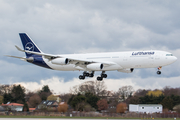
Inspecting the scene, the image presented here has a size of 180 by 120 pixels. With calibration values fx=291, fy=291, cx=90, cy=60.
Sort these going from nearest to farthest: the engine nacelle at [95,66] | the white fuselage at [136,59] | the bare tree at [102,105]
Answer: the white fuselage at [136,59] < the engine nacelle at [95,66] < the bare tree at [102,105]

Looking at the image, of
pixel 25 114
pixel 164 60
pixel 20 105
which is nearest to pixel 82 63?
pixel 164 60

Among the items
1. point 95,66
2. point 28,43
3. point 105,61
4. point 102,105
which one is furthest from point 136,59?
point 102,105

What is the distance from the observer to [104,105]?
108 meters

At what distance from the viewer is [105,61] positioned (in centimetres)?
6322

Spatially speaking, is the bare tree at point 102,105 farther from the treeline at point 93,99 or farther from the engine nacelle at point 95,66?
the engine nacelle at point 95,66

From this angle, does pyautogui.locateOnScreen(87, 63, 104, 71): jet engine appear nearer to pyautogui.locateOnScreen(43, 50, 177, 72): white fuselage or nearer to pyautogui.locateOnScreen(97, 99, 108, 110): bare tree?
pyautogui.locateOnScreen(43, 50, 177, 72): white fuselage

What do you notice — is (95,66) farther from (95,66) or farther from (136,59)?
(136,59)

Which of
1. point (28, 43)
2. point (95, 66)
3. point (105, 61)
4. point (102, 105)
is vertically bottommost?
point (102, 105)

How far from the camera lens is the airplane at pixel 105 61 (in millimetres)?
58781

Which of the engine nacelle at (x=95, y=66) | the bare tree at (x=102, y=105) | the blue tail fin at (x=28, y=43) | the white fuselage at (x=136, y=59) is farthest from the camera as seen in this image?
the bare tree at (x=102, y=105)

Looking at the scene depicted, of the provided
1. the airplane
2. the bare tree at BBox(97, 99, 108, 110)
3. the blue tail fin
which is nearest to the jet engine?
the airplane

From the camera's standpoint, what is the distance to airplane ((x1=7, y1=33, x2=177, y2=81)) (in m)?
58.8

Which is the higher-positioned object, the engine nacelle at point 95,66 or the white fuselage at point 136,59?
the white fuselage at point 136,59

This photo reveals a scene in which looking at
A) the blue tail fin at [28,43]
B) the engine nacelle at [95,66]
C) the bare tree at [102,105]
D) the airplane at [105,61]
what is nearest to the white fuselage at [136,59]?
the airplane at [105,61]
